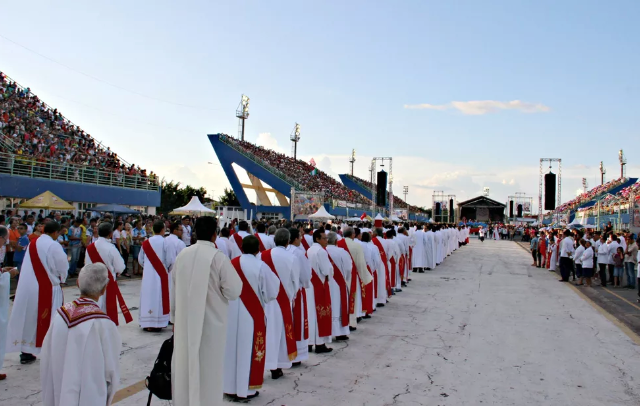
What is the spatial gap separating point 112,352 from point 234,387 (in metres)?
2.33

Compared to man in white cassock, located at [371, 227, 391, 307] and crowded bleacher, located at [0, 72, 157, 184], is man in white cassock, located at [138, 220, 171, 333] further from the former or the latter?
crowded bleacher, located at [0, 72, 157, 184]

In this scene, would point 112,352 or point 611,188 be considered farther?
point 611,188

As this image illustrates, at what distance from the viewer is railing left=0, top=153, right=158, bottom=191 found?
2277 centimetres

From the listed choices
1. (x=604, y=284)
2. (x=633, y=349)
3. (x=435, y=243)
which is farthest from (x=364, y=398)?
(x=435, y=243)

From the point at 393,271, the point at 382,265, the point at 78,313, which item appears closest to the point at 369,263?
the point at 382,265

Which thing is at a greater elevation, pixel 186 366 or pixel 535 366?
pixel 186 366

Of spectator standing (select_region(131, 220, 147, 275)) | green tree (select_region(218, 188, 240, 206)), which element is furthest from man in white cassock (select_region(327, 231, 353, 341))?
green tree (select_region(218, 188, 240, 206))

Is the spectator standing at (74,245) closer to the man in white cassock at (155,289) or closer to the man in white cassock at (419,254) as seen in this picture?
the man in white cassock at (155,289)

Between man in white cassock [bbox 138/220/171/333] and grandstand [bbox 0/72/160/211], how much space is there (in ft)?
55.9

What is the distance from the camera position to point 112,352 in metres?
3.53

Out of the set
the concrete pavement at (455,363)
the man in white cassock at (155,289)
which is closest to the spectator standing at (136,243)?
the concrete pavement at (455,363)

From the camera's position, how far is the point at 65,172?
25203mm

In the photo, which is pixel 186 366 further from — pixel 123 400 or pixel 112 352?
pixel 123 400

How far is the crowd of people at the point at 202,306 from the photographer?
3.50 m
